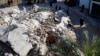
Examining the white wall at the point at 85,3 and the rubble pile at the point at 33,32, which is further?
the white wall at the point at 85,3

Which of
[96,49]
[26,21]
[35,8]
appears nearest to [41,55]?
[96,49]

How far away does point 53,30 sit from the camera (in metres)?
28.3

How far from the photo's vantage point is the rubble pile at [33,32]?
2295 centimetres

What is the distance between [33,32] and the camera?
26.7 metres

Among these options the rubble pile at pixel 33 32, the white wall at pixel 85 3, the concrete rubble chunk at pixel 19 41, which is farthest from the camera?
the white wall at pixel 85 3

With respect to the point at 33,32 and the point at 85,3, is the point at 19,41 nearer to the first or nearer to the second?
the point at 33,32

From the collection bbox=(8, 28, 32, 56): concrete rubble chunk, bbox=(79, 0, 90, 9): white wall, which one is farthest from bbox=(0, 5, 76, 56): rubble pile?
bbox=(79, 0, 90, 9): white wall

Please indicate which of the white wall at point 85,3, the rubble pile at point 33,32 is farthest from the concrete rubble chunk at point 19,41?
the white wall at point 85,3

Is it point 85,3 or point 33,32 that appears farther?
point 85,3

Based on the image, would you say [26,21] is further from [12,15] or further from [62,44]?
[62,44]

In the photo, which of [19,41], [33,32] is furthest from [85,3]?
[19,41]

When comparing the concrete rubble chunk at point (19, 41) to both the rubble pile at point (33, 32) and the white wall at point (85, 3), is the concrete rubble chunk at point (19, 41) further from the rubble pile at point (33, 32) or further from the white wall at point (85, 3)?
the white wall at point (85, 3)

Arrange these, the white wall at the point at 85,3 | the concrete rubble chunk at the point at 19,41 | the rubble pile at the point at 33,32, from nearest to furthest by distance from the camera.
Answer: the concrete rubble chunk at the point at 19,41
the rubble pile at the point at 33,32
the white wall at the point at 85,3

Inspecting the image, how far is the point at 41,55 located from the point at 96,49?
6455mm
